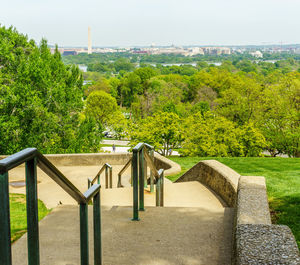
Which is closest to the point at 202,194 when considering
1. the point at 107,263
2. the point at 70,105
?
the point at 107,263

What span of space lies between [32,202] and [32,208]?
1.5 inches

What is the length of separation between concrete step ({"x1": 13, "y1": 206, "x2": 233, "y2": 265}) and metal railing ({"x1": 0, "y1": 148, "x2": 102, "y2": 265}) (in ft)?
1.70

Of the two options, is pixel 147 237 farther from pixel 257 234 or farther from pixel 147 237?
pixel 257 234

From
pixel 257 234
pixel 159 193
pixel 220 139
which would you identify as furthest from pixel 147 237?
pixel 220 139

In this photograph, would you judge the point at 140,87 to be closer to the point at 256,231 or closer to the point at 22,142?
the point at 22,142

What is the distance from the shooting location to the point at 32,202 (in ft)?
7.60

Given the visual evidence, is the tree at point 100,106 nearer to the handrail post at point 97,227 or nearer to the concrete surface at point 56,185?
the concrete surface at point 56,185

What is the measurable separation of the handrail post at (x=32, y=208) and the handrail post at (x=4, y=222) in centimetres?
35

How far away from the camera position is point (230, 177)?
691 centimetres

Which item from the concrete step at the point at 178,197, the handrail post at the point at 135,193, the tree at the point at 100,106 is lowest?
the tree at the point at 100,106

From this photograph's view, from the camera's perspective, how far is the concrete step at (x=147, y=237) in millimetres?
3709

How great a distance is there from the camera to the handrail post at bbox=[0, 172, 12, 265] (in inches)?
73.8

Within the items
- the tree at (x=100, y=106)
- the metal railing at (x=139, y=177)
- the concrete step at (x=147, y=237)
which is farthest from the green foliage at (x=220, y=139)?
the tree at (x=100, y=106)

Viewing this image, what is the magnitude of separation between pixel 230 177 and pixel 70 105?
1975 cm
